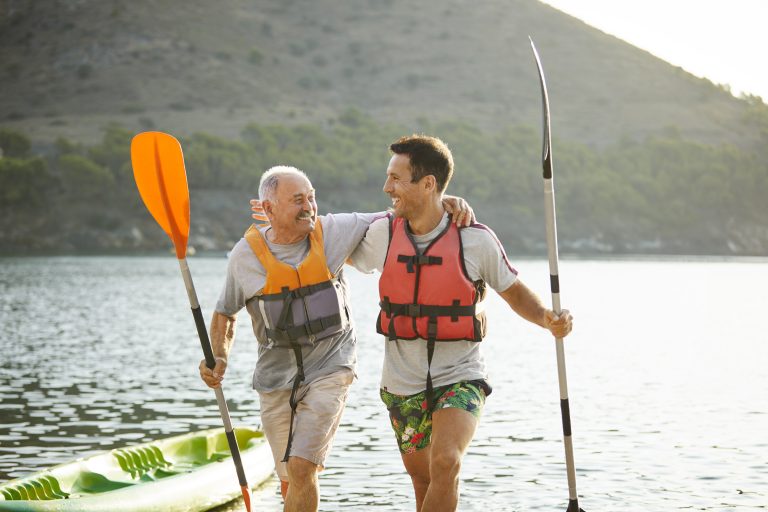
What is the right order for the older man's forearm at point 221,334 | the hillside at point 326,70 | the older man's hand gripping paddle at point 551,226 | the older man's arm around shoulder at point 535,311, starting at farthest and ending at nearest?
the hillside at point 326,70 → the older man's forearm at point 221,334 → the older man's hand gripping paddle at point 551,226 → the older man's arm around shoulder at point 535,311

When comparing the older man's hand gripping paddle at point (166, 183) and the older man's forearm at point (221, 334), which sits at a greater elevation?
the older man's hand gripping paddle at point (166, 183)

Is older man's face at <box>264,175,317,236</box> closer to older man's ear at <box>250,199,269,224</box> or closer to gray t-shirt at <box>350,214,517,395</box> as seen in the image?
older man's ear at <box>250,199,269,224</box>

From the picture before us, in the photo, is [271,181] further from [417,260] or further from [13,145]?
[13,145]

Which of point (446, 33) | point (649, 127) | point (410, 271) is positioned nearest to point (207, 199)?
point (649, 127)

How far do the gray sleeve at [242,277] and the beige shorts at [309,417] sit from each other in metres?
0.59

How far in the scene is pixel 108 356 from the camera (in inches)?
1104

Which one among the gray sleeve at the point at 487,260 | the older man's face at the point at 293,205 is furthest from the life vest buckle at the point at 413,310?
the older man's face at the point at 293,205

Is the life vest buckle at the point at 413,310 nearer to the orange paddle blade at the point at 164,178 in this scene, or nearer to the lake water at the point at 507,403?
the orange paddle blade at the point at 164,178

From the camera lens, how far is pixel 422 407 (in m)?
6.50

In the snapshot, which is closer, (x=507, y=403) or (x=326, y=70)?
(x=507, y=403)

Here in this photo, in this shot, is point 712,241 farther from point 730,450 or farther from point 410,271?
point 410,271

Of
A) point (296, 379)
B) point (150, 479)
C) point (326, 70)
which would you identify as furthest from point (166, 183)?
point (326, 70)

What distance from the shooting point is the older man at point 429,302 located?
6.48 m

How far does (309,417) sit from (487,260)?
1.34m
